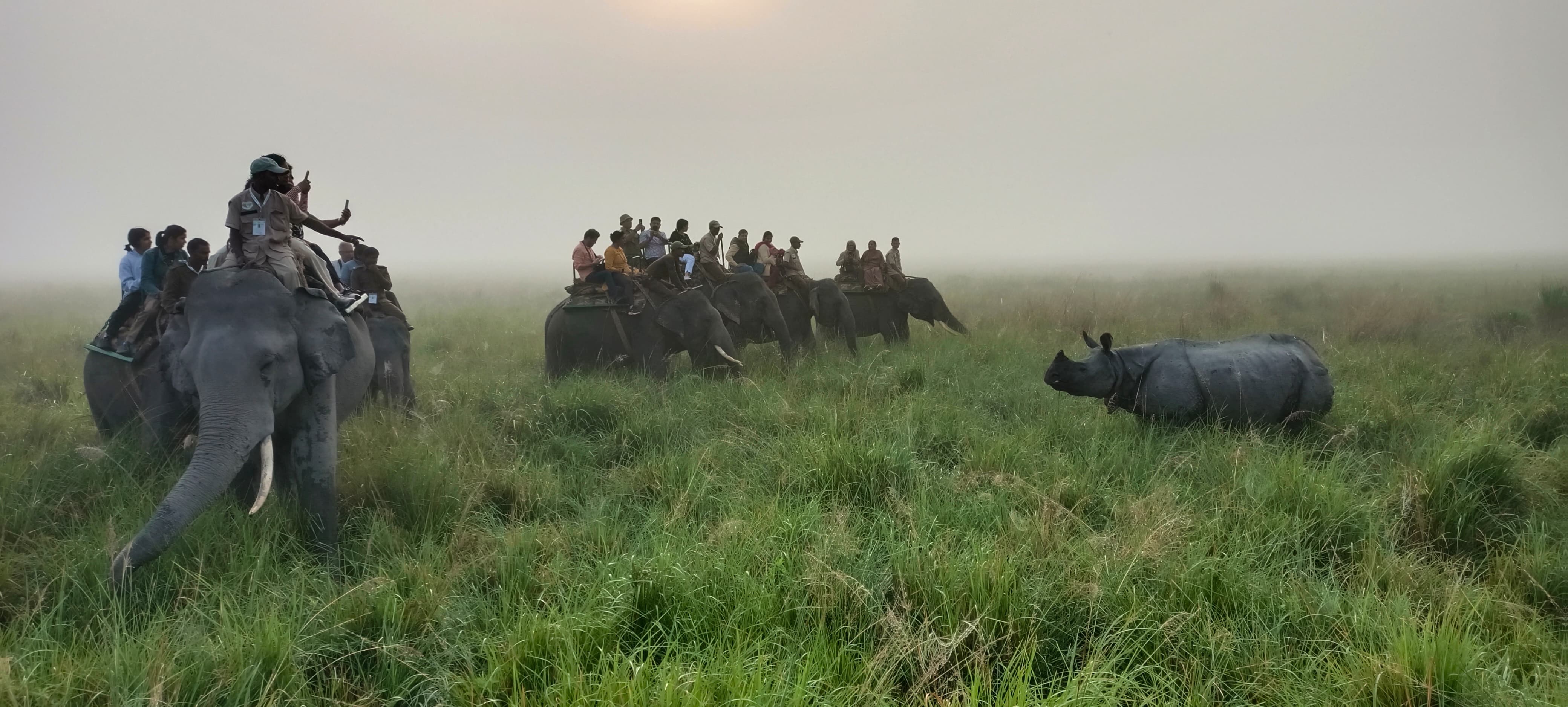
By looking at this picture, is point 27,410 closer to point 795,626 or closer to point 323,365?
point 323,365

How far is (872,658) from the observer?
10.8 feet

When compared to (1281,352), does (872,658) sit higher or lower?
lower

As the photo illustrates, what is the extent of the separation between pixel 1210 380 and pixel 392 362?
8436mm

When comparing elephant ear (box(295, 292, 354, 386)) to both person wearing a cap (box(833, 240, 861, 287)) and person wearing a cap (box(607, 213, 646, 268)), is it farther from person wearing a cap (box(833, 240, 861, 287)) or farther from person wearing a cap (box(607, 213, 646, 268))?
person wearing a cap (box(833, 240, 861, 287))

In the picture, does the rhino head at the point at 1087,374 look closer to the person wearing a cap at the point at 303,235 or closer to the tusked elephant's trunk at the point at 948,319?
the person wearing a cap at the point at 303,235

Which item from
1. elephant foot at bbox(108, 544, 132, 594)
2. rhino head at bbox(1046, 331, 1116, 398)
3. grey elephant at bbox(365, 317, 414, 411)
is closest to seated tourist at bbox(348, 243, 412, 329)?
grey elephant at bbox(365, 317, 414, 411)

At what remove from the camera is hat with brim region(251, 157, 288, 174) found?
17.1ft

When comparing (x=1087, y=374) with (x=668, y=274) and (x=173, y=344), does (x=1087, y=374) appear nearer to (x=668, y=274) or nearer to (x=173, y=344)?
(x=668, y=274)

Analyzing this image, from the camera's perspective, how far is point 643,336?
37.6ft

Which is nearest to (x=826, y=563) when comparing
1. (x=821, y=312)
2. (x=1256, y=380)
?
(x=1256, y=380)

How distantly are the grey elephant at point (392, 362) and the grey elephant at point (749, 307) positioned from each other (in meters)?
4.40

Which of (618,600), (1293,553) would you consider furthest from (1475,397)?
(618,600)

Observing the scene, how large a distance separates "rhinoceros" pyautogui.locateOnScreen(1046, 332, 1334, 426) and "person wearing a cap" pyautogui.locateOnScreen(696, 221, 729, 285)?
667 centimetres

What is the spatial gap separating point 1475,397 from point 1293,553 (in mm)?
6382
